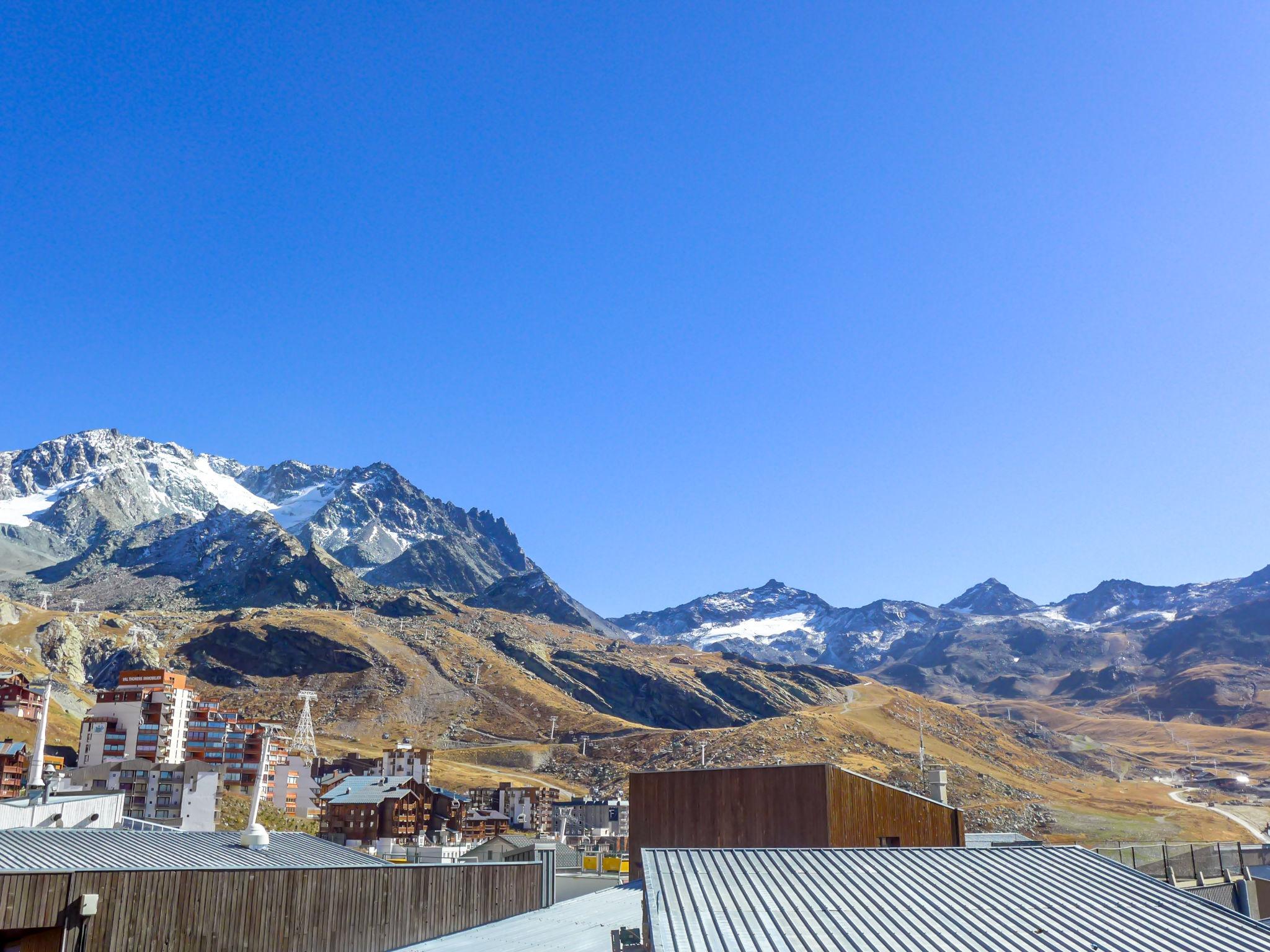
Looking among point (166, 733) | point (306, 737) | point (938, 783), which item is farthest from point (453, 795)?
point (938, 783)

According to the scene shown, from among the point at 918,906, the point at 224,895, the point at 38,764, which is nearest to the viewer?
the point at 918,906

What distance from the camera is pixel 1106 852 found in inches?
1548

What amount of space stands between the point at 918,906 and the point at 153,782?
11411 cm

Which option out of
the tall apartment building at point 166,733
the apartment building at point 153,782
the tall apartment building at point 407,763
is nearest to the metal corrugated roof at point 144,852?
the apartment building at point 153,782

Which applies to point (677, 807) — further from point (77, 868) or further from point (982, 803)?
point (982, 803)

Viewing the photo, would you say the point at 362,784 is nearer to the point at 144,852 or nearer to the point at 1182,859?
the point at 144,852

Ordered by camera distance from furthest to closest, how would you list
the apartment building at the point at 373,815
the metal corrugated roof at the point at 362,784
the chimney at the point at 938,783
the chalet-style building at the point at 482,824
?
1. the chalet-style building at the point at 482,824
2. the metal corrugated roof at the point at 362,784
3. the apartment building at the point at 373,815
4. the chimney at the point at 938,783

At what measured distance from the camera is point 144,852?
2559 centimetres

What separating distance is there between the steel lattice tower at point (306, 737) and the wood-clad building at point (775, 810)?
4835 inches

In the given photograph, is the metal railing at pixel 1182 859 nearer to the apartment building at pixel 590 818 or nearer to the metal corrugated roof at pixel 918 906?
the metal corrugated roof at pixel 918 906

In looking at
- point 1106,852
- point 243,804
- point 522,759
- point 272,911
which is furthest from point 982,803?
point 272,911

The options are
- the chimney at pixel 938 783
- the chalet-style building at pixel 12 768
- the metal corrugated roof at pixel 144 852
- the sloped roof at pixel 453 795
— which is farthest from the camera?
the sloped roof at pixel 453 795

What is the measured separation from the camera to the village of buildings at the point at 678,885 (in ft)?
48.4

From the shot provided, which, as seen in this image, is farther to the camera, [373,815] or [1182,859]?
[373,815]
